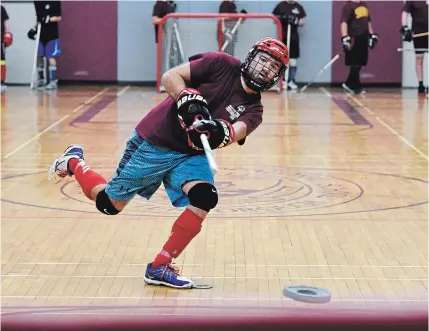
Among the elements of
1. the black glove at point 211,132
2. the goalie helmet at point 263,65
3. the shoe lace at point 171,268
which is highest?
the goalie helmet at point 263,65

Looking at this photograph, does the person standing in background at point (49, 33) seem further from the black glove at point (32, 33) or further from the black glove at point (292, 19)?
the black glove at point (292, 19)

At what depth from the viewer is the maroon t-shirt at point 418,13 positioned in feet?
60.6

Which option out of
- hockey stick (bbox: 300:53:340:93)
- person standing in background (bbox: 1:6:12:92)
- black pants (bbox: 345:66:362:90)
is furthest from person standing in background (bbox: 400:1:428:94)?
person standing in background (bbox: 1:6:12:92)

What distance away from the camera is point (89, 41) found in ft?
71.2

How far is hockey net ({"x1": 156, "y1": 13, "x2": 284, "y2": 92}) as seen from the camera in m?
19.6

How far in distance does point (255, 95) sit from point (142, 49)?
1729 centimetres

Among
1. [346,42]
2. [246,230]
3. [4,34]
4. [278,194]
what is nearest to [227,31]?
[346,42]

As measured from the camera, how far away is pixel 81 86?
2158cm

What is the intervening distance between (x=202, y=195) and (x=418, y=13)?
49.0 ft

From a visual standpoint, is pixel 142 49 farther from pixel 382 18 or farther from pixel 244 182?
pixel 244 182

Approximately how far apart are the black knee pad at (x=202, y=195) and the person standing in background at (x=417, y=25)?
48.0 ft

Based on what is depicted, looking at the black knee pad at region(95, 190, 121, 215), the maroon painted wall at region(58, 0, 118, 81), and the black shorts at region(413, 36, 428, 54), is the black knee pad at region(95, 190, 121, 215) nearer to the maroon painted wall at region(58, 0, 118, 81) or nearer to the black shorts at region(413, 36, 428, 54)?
the black shorts at region(413, 36, 428, 54)

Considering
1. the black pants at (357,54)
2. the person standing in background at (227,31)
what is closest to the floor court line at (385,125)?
the black pants at (357,54)

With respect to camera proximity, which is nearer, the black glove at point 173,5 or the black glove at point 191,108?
the black glove at point 191,108
